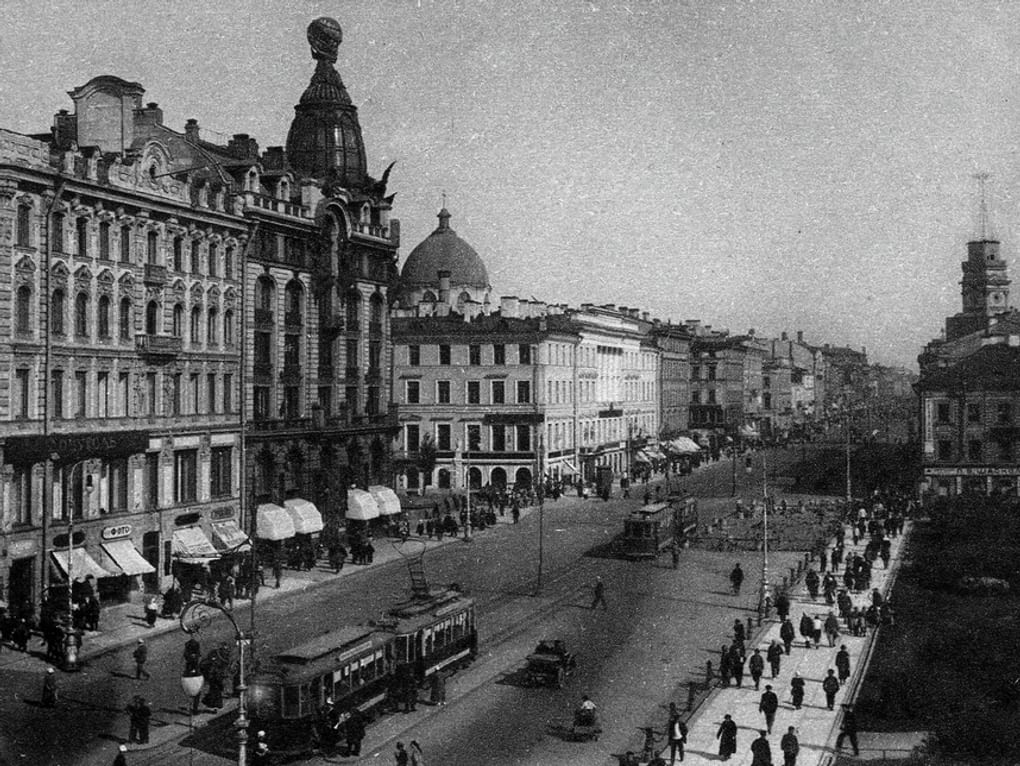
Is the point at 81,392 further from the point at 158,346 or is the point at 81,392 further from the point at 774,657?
the point at 774,657

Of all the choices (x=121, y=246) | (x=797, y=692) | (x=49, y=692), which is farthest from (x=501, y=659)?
(x=121, y=246)

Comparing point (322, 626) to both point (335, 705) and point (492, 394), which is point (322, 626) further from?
point (492, 394)

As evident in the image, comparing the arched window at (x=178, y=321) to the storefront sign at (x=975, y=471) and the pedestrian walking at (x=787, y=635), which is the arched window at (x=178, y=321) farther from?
the storefront sign at (x=975, y=471)

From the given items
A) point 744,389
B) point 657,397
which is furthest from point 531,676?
point 744,389

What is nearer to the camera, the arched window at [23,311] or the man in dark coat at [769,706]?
the man in dark coat at [769,706]

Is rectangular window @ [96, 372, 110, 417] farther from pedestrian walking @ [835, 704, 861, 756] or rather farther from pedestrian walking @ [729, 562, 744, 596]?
pedestrian walking @ [835, 704, 861, 756]

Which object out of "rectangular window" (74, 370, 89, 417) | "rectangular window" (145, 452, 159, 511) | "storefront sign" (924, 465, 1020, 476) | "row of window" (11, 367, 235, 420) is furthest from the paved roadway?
"storefront sign" (924, 465, 1020, 476)

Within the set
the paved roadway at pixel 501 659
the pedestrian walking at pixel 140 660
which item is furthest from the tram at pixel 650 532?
the pedestrian walking at pixel 140 660
